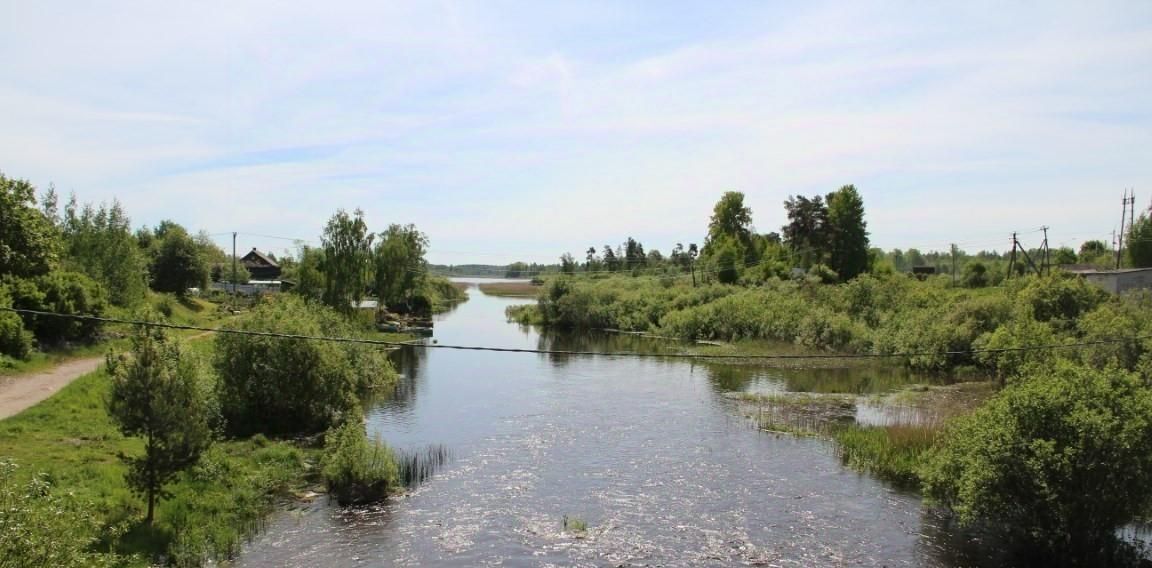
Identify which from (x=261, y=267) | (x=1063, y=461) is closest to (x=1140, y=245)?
(x=1063, y=461)

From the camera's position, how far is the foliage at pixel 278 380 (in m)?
31.3

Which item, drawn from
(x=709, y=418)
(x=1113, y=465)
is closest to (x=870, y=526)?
(x=1113, y=465)

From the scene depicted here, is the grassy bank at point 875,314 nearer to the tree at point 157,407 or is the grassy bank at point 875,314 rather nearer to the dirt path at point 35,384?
the tree at point 157,407

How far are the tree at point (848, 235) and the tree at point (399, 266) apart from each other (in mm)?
53246

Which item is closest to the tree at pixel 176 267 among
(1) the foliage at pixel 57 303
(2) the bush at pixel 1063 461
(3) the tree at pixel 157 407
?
(1) the foliage at pixel 57 303

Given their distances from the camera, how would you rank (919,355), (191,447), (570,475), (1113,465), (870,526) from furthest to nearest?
1. (919,355)
2. (570,475)
3. (870,526)
4. (191,447)
5. (1113,465)

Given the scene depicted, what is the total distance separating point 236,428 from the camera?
1204 inches

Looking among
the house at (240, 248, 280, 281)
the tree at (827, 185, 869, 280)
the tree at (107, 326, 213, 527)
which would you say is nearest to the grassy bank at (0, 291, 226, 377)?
the tree at (107, 326, 213, 527)

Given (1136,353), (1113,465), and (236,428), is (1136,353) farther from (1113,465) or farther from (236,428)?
(236,428)

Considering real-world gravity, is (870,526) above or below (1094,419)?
below

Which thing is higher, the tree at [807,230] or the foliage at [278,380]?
the tree at [807,230]

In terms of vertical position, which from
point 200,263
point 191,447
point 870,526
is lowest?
point 870,526

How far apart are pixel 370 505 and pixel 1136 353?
3292cm

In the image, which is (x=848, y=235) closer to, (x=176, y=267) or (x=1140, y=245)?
(x=1140, y=245)
